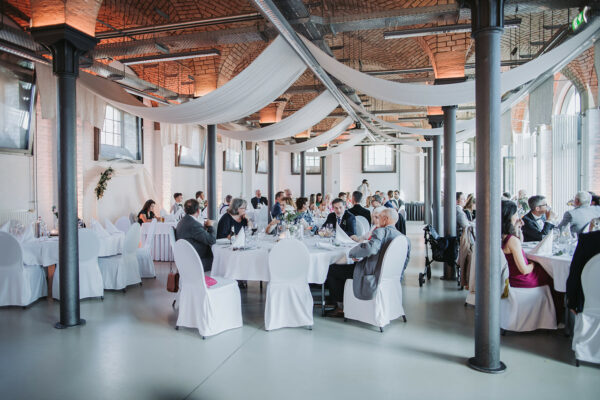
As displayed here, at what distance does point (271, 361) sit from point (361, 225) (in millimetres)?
3521

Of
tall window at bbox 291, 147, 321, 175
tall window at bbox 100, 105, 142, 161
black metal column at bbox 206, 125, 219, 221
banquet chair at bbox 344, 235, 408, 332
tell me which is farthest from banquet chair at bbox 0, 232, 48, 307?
tall window at bbox 291, 147, 321, 175

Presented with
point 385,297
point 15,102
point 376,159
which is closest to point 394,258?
point 385,297

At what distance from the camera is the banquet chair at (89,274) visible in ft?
17.8

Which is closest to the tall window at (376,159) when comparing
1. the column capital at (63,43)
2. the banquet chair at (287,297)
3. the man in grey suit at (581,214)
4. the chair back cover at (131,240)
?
the man in grey suit at (581,214)

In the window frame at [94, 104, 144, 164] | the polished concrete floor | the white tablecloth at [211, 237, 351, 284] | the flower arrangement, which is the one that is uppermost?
the window frame at [94, 104, 144, 164]

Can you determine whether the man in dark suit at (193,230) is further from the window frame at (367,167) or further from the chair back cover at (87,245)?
the window frame at (367,167)

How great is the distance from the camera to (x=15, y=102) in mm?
7316

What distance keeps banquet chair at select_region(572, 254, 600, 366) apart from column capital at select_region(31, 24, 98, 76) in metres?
5.30

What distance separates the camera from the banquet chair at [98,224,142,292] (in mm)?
5988

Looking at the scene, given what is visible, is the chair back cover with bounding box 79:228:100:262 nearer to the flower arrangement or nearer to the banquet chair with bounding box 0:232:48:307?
the banquet chair with bounding box 0:232:48:307

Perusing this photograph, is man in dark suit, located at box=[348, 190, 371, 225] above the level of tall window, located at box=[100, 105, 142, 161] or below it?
below

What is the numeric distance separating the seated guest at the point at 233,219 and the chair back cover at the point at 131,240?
1384 mm

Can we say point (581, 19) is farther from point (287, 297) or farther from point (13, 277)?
point (13, 277)

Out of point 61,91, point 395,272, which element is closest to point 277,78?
point 61,91
